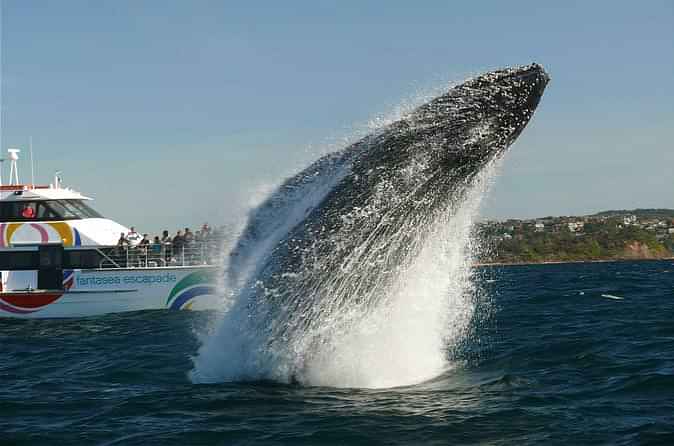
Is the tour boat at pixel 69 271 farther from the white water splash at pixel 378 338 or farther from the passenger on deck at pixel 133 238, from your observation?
the white water splash at pixel 378 338

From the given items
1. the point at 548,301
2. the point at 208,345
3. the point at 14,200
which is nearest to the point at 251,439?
the point at 208,345

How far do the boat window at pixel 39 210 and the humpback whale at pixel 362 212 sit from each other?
17.8 meters

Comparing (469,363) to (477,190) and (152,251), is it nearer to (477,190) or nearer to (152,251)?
(477,190)

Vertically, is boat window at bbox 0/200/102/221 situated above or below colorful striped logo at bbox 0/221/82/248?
above

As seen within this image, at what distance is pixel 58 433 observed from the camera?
22.3ft

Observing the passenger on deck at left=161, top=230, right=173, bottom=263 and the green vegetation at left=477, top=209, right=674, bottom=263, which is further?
the green vegetation at left=477, top=209, right=674, bottom=263

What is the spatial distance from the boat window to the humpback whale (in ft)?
58.4

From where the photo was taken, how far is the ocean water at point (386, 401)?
625 centimetres

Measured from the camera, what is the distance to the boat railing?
79.7 feet

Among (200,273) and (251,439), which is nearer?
(251,439)

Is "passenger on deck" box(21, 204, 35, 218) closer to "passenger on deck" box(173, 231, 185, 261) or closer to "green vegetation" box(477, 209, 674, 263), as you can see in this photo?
"passenger on deck" box(173, 231, 185, 261)

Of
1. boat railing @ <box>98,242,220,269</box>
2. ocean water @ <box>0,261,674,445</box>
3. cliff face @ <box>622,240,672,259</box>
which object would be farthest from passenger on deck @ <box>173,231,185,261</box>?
cliff face @ <box>622,240,672,259</box>

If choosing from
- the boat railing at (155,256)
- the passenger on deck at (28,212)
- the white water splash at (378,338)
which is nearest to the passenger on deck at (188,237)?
the boat railing at (155,256)

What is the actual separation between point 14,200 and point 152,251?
4617 mm
